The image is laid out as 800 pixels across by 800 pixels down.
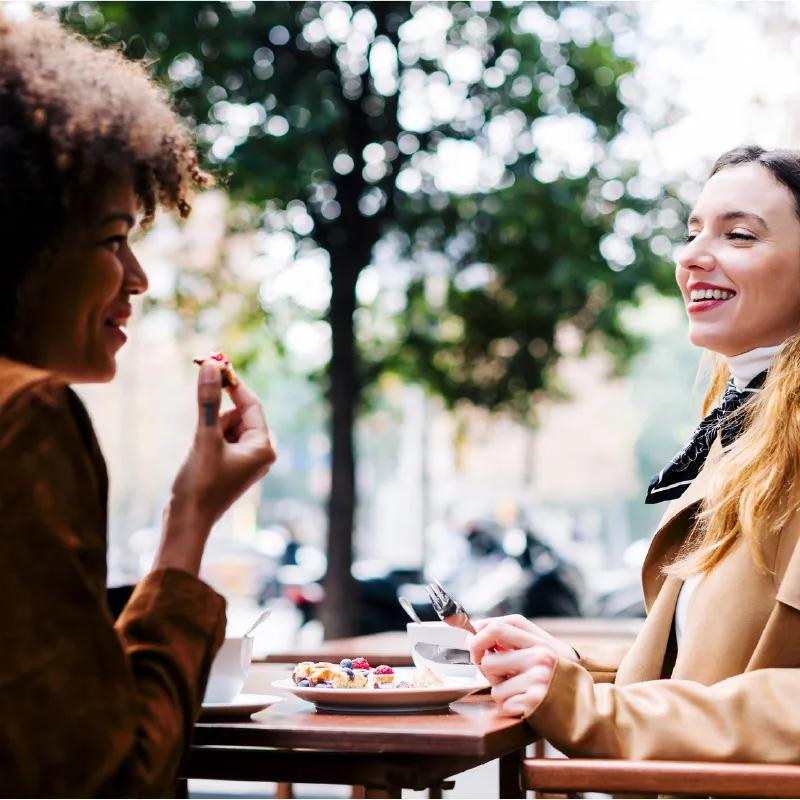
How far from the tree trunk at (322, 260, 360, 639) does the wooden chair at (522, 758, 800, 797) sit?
6.17 meters

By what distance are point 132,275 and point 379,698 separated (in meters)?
0.82

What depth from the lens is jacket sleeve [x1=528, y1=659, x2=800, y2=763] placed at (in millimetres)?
1952

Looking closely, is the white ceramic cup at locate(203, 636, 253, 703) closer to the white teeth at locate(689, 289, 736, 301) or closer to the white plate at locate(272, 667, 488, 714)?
the white plate at locate(272, 667, 488, 714)

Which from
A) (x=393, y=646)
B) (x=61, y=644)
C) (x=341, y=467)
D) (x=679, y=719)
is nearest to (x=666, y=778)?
(x=679, y=719)

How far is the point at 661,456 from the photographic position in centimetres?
5022

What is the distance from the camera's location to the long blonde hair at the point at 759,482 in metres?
2.24

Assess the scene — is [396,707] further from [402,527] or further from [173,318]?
[402,527]

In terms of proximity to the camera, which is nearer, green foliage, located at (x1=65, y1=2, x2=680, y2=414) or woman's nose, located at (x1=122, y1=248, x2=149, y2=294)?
woman's nose, located at (x1=122, y1=248, x2=149, y2=294)

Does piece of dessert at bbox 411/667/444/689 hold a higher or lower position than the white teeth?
lower

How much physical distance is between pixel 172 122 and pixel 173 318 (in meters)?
7.87

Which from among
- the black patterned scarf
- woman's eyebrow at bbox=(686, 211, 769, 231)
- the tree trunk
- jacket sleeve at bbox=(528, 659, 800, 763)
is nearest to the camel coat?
jacket sleeve at bbox=(528, 659, 800, 763)

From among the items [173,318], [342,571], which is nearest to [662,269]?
[342,571]

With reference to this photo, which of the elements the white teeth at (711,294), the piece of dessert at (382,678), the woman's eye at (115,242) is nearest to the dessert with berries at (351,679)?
the piece of dessert at (382,678)

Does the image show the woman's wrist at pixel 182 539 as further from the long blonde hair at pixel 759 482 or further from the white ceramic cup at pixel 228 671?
the long blonde hair at pixel 759 482
